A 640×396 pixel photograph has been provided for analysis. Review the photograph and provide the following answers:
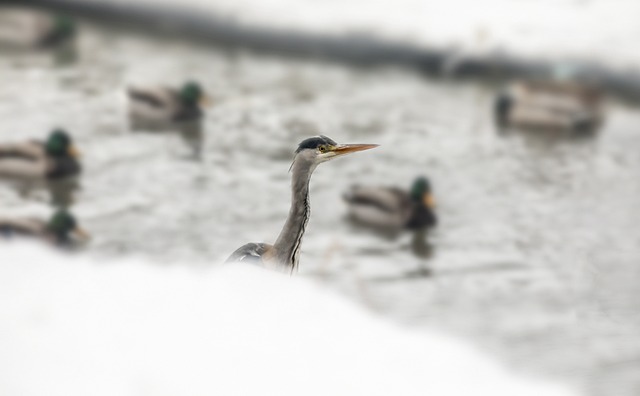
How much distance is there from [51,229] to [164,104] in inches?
164

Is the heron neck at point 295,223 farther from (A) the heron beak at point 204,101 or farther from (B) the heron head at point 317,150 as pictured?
(A) the heron beak at point 204,101

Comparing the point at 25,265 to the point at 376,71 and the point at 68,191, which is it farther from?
the point at 376,71

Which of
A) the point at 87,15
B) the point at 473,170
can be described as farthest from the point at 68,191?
the point at 87,15

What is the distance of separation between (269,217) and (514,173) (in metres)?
3.08

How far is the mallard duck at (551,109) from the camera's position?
1463 cm

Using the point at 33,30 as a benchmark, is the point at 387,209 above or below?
below

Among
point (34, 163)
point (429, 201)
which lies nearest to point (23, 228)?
point (34, 163)

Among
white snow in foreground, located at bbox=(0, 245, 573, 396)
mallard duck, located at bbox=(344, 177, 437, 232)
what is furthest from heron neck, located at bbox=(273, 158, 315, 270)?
mallard duck, located at bbox=(344, 177, 437, 232)

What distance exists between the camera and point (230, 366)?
189cm

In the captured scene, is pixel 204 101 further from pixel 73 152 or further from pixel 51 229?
pixel 51 229

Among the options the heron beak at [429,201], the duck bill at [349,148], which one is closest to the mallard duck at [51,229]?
the heron beak at [429,201]

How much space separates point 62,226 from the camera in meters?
10.5

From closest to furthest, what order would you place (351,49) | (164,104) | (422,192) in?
(422,192) → (164,104) → (351,49)

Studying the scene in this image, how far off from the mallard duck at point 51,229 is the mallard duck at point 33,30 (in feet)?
22.3
